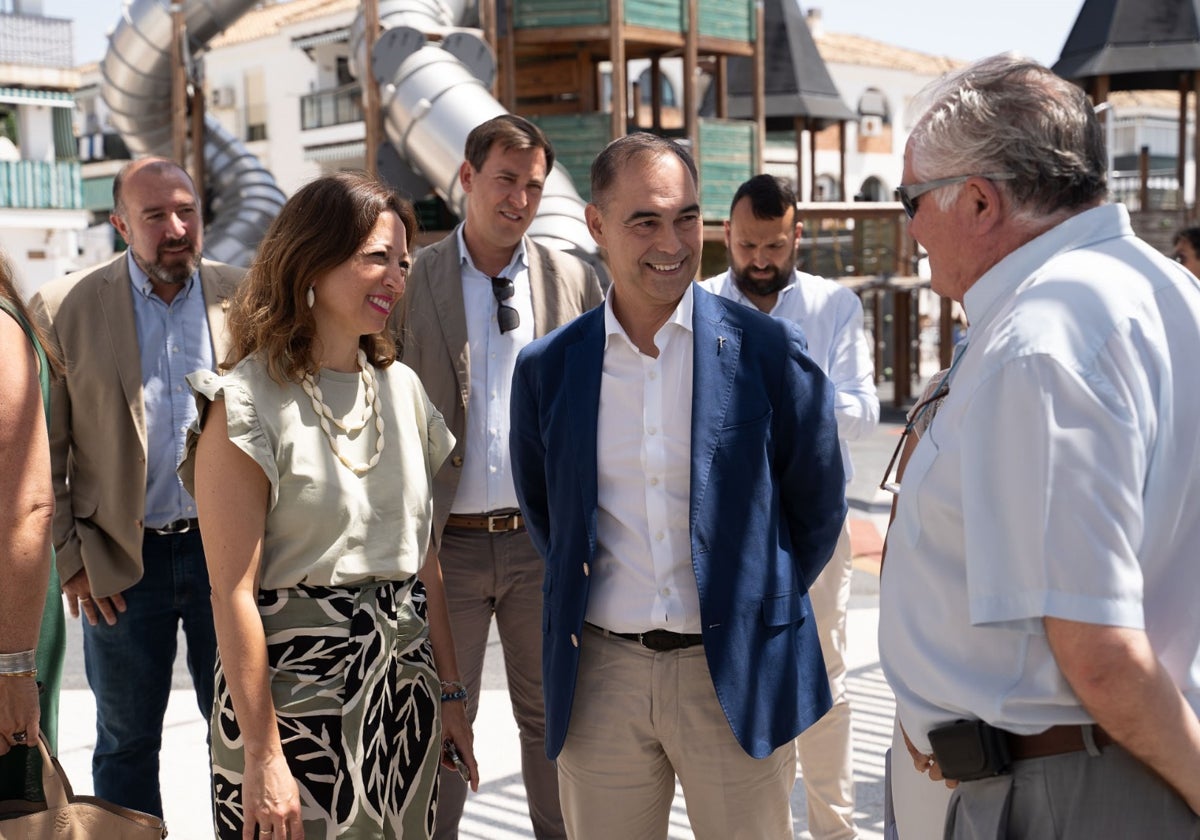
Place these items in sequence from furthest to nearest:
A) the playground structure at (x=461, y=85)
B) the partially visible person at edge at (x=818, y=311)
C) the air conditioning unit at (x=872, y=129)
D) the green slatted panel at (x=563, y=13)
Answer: the air conditioning unit at (x=872, y=129)
the green slatted panel at (x=563, y=13)
the playground structure at (x=461, y=85)
the partially visible person at edge at (x=818, y=311)

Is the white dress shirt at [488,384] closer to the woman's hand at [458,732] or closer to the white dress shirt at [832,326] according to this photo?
the woman's hand at [458,732]

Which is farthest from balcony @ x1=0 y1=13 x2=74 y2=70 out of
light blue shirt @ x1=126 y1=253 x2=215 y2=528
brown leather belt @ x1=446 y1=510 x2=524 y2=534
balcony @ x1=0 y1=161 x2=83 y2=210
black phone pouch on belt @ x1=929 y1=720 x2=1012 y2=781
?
black phone pouch on belt @ x1=929 y1=720 x2=1012 y2=781

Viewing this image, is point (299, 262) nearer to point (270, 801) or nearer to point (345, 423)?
point (345, 423)

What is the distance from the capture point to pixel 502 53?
15406mm

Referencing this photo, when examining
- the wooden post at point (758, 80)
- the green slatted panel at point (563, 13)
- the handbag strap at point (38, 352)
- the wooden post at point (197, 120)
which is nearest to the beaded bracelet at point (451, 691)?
the handbag strap at point (38, 352)

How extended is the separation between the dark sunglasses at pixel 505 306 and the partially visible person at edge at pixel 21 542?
5.10 feet

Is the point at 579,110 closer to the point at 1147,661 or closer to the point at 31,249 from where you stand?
the point at 1147,661

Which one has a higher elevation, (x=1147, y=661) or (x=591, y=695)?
(x=1147, y=661)

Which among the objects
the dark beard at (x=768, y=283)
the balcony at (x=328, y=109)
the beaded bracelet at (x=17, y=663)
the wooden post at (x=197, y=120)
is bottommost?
the beaded bracelet at (x=17, y=663)

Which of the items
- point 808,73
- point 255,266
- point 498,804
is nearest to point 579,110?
point 808,73

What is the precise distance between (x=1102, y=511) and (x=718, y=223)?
15.7m

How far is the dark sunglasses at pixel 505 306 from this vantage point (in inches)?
159

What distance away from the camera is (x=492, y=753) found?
5.33 meters

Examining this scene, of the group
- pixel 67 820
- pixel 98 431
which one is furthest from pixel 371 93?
pixel 67 820
